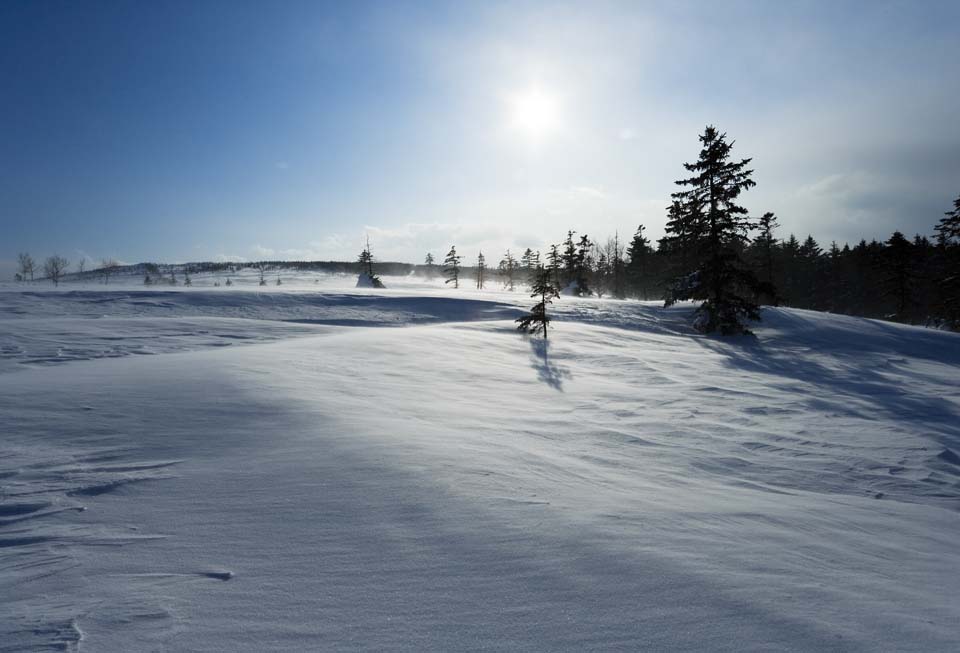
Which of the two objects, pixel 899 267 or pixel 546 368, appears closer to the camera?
pixel 546 368

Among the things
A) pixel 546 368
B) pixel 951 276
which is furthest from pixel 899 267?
pixel 546 368

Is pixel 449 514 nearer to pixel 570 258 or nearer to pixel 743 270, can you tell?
pixel 743 270

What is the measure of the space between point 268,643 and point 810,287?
64.1 metres

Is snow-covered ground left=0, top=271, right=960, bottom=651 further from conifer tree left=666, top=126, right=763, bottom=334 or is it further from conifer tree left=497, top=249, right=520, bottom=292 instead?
conifer tree left=497, top=249, right=520, bottom=292

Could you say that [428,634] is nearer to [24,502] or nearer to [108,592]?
[108,592]

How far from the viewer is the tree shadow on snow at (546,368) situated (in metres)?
8.77

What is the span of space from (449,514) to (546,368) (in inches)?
302

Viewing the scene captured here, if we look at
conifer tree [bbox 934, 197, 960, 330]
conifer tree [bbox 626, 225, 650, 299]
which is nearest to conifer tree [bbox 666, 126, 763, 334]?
conifer tree [bbox 934, 197, 960, 330]

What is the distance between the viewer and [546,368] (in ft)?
33.3

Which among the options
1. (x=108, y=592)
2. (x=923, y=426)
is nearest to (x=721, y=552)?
(x=108, y=592)

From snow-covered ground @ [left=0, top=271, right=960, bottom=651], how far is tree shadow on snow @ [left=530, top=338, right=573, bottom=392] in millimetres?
942

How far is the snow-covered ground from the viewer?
178 centimetres

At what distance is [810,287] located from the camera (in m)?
50.3

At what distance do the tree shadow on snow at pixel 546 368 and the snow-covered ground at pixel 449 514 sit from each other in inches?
37.1
